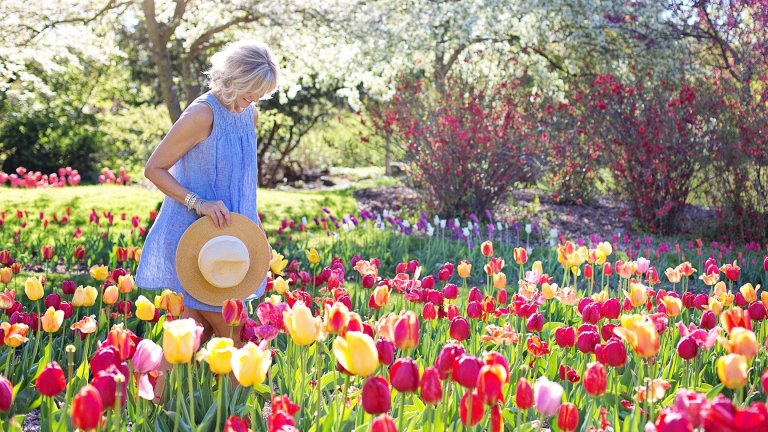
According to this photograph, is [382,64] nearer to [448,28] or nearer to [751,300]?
[448,28]

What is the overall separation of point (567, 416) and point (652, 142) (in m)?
6.79

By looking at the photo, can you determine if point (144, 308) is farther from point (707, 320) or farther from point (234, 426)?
point (707, 320)

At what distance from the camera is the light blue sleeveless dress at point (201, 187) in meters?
2.86

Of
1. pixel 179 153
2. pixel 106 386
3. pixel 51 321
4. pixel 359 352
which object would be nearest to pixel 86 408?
pixel 106 386

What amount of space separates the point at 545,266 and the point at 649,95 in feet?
13.5

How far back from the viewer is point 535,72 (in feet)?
39.7

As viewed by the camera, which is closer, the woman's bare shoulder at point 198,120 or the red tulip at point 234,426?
the red tulip at point 234,426

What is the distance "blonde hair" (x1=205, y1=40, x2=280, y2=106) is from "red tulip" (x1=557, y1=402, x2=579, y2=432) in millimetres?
1576

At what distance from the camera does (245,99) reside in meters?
2.83

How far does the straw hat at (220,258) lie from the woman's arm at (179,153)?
52mm

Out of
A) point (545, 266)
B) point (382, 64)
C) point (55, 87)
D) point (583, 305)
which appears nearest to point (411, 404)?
point (583, 305)

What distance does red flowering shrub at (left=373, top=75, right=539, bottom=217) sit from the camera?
325 inches

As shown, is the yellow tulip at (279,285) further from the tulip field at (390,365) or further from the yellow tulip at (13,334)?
the yellow tulip at (13,334)

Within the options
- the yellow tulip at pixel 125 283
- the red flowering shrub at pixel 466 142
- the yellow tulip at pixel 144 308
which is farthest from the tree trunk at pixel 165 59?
the yellow tulip at pixel 144 308
